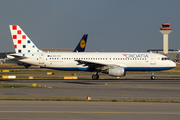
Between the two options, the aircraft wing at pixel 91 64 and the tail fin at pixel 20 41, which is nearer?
the aircraft wing at pixel 91 64

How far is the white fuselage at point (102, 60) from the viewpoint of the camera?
4197 cm

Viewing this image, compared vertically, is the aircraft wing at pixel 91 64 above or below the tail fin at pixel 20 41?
below

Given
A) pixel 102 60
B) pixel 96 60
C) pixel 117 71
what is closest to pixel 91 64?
pixel 96 60

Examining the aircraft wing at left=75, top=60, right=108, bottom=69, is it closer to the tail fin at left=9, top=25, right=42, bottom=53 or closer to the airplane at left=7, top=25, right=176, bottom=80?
the airplane at left=7, top=25, right=176, bottom=80

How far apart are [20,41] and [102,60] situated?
13135mm

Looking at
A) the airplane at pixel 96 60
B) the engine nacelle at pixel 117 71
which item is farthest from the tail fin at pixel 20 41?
the engine nacelle at pixel 117 71

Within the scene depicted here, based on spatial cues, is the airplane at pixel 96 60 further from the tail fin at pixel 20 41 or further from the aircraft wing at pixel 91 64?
the tail fin at pixel 20 41

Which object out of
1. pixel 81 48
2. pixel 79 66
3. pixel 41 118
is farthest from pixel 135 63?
pixel 81 48

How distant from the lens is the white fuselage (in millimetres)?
41969

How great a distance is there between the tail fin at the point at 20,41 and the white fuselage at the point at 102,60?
1609mm

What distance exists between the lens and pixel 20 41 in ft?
144

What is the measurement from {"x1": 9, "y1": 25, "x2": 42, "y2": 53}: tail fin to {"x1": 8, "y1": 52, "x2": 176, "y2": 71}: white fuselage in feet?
5.28

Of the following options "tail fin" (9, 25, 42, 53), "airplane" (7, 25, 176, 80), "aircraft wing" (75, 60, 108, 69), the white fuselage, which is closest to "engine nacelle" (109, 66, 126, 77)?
"aircraft wing" (75, 60, 108, 69)

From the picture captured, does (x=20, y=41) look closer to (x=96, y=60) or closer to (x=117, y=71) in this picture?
(x=96, y=60)
